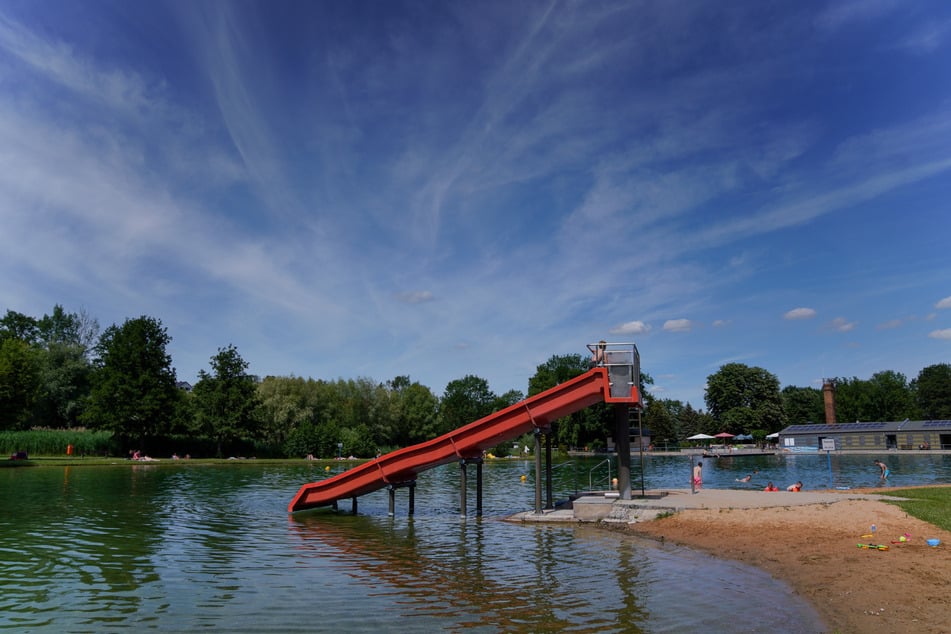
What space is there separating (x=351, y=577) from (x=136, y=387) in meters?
61.5

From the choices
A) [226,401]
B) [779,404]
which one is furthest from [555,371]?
[226,401]

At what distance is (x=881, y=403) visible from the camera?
131m

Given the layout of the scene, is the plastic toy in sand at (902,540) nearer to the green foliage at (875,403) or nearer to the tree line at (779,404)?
the tree line at (779,404)

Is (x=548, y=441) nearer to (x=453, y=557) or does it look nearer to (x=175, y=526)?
(x=453, y=557)

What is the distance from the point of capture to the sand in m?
10.3

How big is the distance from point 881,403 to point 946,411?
56.9 ft

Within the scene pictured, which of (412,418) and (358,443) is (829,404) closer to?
(412,418)

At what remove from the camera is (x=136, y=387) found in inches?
2589

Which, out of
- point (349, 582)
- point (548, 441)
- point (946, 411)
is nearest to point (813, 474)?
point (548, 441)

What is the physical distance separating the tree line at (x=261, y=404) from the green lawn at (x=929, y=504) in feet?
202

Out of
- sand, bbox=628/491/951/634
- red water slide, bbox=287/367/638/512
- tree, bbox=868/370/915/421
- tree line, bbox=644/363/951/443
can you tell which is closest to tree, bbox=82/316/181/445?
red water slide, bbox=287/367/638/512

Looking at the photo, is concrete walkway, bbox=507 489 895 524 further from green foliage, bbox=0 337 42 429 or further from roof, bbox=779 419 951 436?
roof, bbox=779 419 951 436

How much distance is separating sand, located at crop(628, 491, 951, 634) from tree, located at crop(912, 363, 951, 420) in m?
146

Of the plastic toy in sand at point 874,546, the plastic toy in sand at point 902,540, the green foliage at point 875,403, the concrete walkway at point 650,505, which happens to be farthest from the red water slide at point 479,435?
the green foliage at point 875,403
